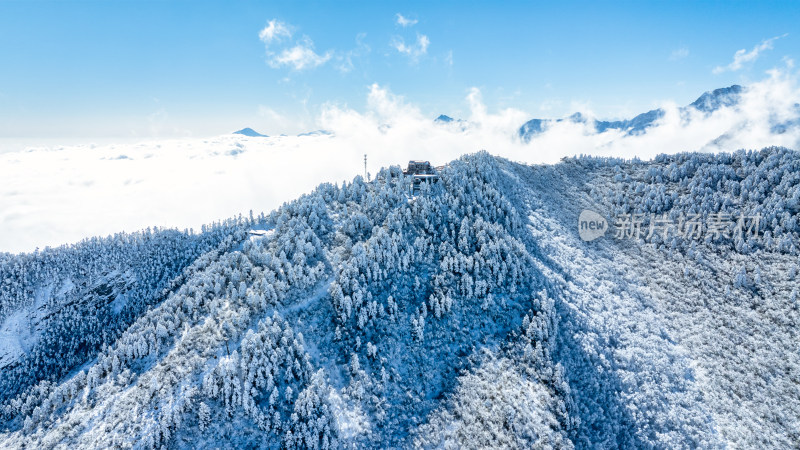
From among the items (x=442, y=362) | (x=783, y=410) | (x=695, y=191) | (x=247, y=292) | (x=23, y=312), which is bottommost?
(x=23, y=312)

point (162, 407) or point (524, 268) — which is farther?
point (524, 268)

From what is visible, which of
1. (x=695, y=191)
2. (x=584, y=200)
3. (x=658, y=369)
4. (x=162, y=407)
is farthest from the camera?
(x=584, y=200)

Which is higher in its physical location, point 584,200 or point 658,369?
point 584,200

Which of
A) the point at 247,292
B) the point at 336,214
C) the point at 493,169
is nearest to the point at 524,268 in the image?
the point at 493,169

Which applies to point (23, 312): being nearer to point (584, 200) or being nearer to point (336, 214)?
point (336, 214)

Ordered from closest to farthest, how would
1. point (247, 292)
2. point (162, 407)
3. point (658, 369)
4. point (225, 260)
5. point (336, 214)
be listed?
point (162, 407) → point (658, 369) → point (247, 292) → point (225, 260) → point (336, 214)

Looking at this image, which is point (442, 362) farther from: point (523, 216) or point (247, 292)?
point (523, 216)
